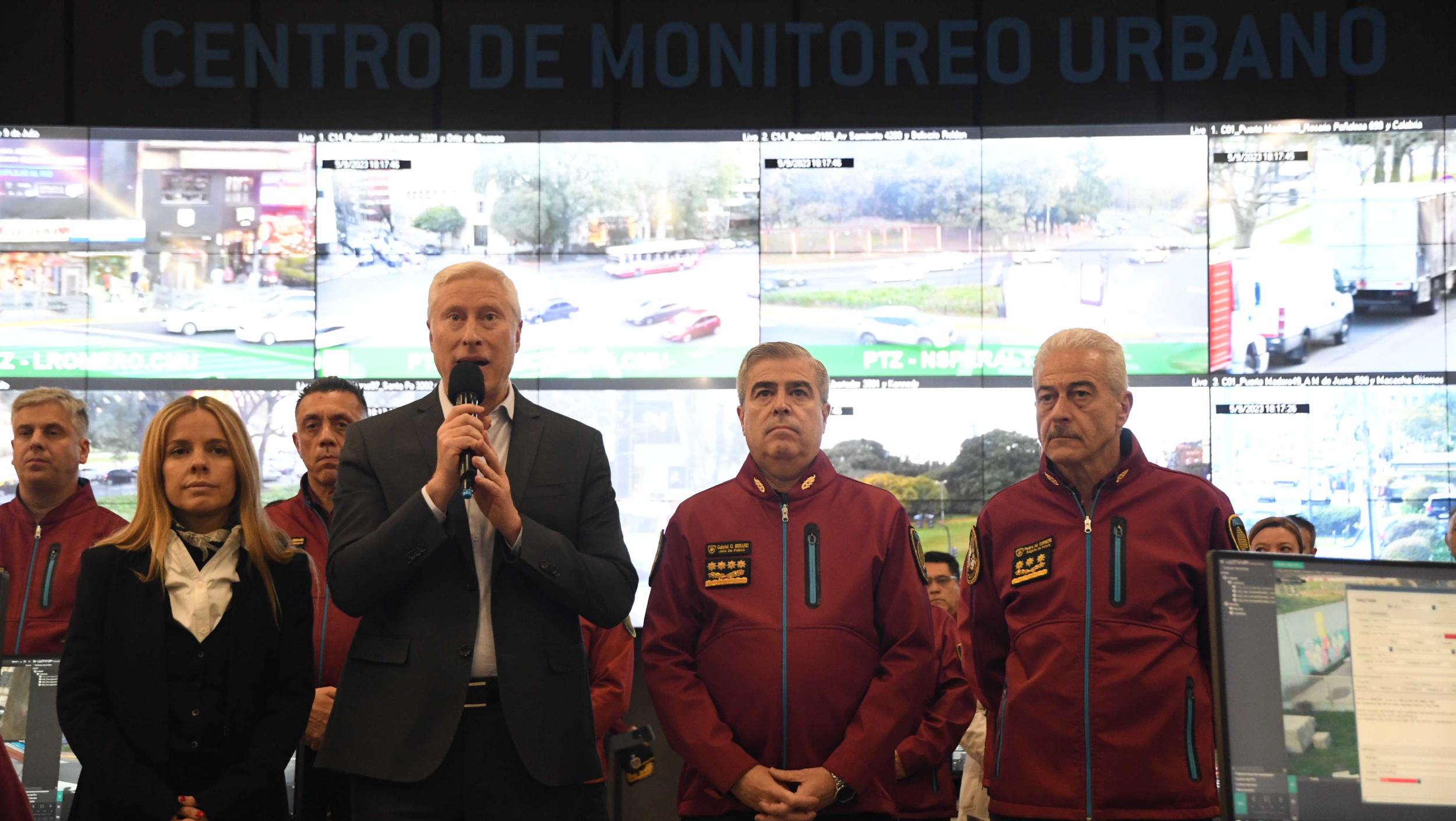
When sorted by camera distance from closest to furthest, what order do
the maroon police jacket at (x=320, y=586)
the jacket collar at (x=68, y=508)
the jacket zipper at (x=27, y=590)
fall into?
the maroon police jacket at (x=320, y=586)
the jacket zipper at (x=27, y=590)
the jacket collar at (x=68, y=508)

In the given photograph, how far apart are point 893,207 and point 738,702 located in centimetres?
369

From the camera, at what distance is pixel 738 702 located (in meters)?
2.67

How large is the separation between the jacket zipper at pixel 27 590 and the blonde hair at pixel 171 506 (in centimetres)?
123

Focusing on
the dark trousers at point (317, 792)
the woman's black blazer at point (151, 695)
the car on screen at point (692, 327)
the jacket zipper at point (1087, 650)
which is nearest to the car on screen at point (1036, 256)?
the car on screen at point (692, 327)

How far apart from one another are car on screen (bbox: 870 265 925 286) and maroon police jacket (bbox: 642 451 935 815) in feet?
10.5

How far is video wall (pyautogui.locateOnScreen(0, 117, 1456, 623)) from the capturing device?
5812 mm

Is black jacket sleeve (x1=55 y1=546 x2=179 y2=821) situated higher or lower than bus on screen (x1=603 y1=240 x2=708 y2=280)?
lower

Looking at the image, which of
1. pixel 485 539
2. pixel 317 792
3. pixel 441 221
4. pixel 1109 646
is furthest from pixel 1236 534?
pixel 441 221

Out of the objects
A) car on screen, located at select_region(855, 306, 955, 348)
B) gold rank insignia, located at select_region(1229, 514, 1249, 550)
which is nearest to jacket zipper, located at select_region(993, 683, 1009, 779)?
gold rank insignia, located at select_region(1229, 514, 1249, 550)

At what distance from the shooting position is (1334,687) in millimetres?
1906

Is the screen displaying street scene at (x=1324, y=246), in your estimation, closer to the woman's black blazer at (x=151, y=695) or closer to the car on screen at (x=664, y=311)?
the car on screen at (x=664, y=311)

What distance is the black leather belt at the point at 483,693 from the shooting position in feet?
7.14

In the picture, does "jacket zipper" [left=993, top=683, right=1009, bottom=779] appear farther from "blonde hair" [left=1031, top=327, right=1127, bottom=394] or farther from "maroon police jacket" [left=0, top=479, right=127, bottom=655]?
"maroon police jacket" [left=0, top=479, right=127, bottom=655]

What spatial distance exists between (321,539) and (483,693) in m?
1.37
